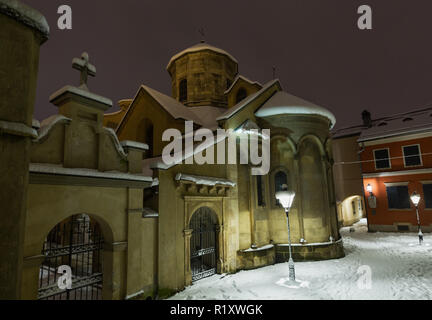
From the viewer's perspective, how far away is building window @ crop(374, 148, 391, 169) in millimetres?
21047

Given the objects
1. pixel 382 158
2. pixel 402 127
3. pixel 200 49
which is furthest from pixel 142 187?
pixel 402 127

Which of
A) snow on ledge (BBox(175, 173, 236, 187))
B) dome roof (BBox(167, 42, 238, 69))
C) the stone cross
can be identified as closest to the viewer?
the stone cross

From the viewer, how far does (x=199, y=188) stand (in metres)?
9.80

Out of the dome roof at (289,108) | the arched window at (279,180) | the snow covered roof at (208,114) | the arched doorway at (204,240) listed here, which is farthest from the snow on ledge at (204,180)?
the snow covered roof at (208,114)

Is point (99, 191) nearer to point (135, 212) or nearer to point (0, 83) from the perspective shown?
point (135, 212)

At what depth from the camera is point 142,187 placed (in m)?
7.50

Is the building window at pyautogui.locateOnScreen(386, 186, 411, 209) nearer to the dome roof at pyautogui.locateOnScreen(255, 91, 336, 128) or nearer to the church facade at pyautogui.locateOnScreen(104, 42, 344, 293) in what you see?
the church facade at pyautogui.locateOnScreen(104, 42, 344, 293)

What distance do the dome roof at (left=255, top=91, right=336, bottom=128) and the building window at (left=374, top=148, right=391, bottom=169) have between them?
1066 centimetres

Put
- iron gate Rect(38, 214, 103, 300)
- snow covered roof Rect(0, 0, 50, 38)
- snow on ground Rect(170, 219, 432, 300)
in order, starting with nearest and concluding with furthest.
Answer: snow covered roof Rect(0, 0, 50, 38) → iron gate Rect(38, 214, 103, 300) → snow on ground Rect(170, 219, 432, 300)

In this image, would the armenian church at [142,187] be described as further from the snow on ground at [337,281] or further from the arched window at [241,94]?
the snow on ground at [337,281]

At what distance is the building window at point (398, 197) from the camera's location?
19922 millimetres

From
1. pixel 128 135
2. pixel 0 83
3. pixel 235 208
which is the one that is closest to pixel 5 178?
pixel 0 83

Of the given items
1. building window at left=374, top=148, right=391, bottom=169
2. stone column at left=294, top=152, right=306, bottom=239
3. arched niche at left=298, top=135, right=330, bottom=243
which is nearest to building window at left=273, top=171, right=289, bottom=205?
stone column at left=294, top=152, right=306, bottom=239

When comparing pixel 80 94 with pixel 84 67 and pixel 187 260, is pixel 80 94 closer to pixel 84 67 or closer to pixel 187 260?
pixel 84 67
